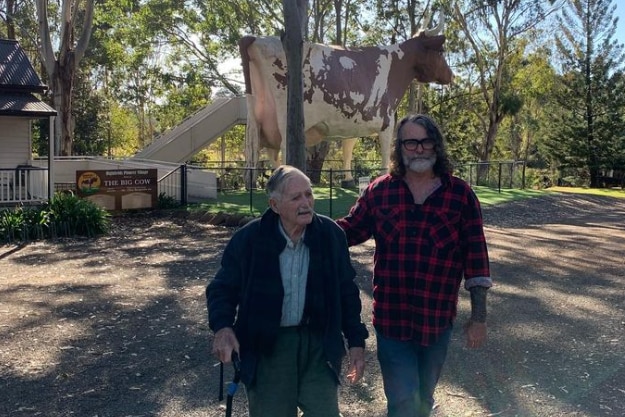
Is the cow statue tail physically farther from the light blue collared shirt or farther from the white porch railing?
the light blue collared shirt

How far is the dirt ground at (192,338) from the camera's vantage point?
13.5 feet

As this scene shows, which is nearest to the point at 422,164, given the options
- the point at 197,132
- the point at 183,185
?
the point at 183,185

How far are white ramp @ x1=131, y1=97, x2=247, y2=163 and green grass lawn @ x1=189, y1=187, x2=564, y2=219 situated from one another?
3412 mm

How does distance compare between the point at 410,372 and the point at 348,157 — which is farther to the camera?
the point at 348,157

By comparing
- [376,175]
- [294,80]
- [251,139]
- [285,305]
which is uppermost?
Result: [294,80]

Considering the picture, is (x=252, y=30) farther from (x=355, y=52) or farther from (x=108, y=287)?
(x=108, y=287)

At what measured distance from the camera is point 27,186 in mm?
14523

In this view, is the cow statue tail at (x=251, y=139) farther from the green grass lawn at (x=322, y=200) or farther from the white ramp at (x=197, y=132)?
the white ramp at (x=197, y=132)

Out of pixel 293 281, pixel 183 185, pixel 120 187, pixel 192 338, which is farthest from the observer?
pixel 183 185

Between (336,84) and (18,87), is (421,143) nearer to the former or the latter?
(336,84)

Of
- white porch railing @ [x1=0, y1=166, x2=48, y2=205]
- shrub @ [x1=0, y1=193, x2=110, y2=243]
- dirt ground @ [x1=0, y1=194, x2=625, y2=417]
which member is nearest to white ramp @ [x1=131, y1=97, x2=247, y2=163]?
white porch railing @ [x1=0, y1=166, x2=48, y2=205]

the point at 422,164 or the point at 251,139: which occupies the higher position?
the point at 251,139

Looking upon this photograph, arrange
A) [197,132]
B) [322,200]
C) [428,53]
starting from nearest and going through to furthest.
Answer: [322,200]
[428,53]
[197,132]

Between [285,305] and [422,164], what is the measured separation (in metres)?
0.92
